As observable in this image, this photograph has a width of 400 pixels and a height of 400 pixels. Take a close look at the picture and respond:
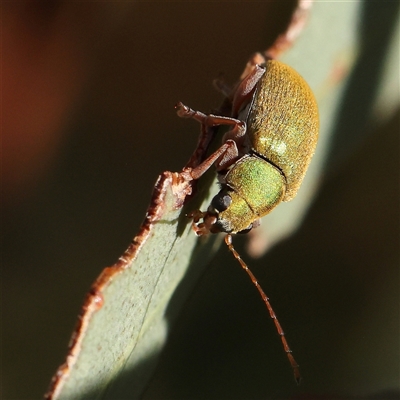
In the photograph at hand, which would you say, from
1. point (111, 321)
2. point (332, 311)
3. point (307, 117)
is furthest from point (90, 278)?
point (307, 117)

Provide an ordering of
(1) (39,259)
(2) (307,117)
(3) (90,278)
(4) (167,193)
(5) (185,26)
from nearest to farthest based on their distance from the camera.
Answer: (4) (167,193)
(3) (90,278)
(1) (39,259)
(2) (307,117)
(5) (185,26)

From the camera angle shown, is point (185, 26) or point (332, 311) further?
point (185, 26)

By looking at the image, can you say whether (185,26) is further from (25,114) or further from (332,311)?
(332,311)

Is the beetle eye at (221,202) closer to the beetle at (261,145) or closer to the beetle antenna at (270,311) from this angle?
the beetle at (261,145)

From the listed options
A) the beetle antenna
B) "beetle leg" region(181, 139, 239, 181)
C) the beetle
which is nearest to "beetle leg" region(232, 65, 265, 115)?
the beetle

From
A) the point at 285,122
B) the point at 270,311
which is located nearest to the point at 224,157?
the point at 285,122

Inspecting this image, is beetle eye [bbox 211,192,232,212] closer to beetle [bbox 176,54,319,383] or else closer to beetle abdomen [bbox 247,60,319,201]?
beetle [bbox 176,54,319,383]

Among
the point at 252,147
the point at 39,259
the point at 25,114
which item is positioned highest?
the point at 252,147
